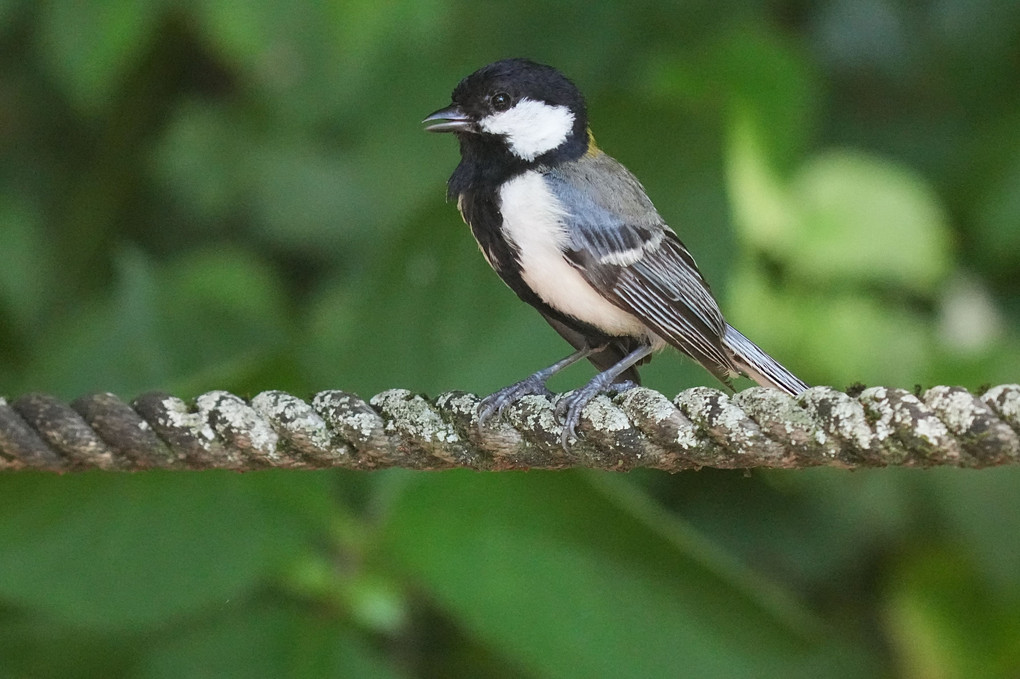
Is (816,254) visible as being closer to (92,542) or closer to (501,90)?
(501,90)

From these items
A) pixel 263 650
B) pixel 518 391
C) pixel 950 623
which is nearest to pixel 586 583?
pixel 518 391

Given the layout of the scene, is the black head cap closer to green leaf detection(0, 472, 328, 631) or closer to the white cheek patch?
the white cheek patch

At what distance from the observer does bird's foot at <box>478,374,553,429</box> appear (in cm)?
87

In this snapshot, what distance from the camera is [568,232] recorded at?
1087 mm

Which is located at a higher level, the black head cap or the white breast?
the black head cap

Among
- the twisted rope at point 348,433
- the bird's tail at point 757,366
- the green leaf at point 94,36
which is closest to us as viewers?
the twisted rope at point 348,433

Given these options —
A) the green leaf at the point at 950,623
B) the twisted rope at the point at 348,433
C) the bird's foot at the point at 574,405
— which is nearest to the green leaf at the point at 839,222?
the green leaf at the point at 950,623

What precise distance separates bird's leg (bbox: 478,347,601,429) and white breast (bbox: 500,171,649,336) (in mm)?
79

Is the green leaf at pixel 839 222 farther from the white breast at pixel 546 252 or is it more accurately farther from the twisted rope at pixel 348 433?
the twisted rope at pixel 348 433

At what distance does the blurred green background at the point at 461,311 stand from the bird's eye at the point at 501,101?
26 centimetres

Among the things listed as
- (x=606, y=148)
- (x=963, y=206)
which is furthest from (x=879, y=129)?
(x=606, y=148)

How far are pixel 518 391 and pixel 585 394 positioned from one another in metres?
0.14

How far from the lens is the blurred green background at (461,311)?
1.25 metres

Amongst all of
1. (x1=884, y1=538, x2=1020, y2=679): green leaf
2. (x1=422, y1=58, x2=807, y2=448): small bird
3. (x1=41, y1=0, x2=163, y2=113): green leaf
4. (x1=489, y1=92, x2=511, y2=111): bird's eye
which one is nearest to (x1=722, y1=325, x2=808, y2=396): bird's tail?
(x1=422, y1=58, x2=807, y2=448): small bird
